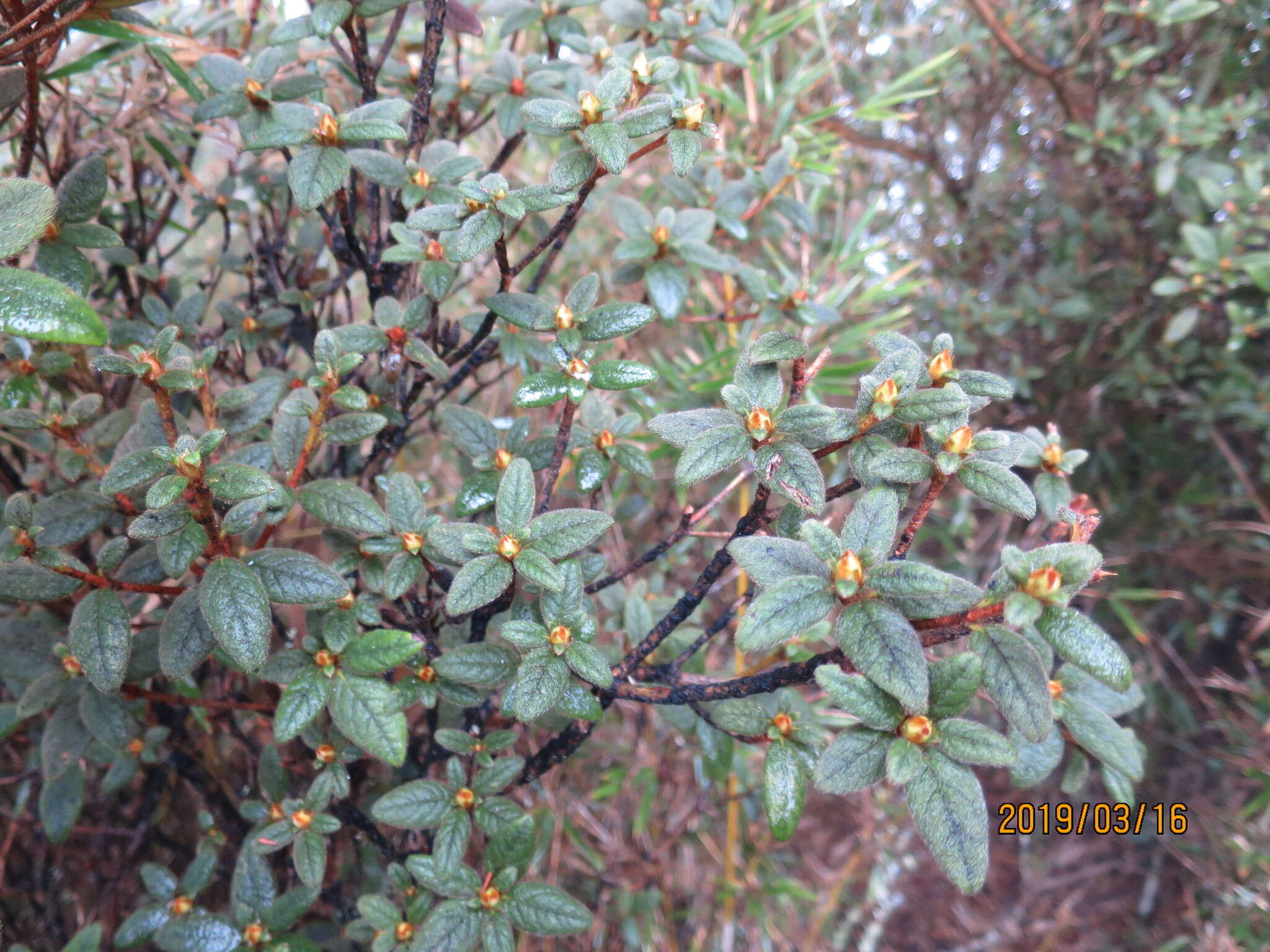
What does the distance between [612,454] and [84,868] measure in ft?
3.53

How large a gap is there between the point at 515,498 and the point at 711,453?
183 mm

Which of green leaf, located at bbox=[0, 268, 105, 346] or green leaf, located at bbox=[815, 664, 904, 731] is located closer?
green leaf, located at bbox=[0, 268, 105, 346]

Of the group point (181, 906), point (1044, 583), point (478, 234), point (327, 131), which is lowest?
point (181, 906)

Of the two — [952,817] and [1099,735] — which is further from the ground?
[952,817]

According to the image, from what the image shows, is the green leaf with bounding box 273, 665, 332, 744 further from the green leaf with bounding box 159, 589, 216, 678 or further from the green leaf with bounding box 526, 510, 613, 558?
the green leaf with bounding box 526, 510, 613, 558

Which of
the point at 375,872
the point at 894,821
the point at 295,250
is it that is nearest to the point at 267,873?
the point at 375,872

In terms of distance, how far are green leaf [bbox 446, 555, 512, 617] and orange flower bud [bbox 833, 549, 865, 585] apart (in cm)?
27

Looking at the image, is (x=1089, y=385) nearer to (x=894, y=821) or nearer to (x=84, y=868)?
(x=894, y=821)

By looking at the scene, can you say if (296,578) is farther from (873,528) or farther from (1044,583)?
(1044,583)

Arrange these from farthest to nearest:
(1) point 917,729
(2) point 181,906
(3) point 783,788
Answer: (2) point 181,906 < (3) point 783,788 < (1) point 917,729

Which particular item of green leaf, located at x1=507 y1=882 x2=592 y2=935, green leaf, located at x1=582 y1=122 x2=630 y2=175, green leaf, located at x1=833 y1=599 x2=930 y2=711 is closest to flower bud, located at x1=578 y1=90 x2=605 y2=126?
green leaf, located at x1=582 y1=122 x2=630 y2=175

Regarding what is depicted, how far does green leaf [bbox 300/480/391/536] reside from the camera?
690 millimetres

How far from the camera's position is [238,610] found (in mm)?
620

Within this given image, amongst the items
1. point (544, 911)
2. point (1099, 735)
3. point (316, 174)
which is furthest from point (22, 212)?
point (1099, 735)
